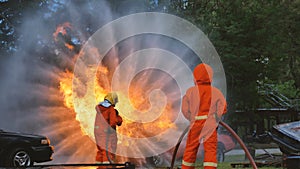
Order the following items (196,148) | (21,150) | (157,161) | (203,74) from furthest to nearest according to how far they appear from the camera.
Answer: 1. (157,161)
2. (21,150)
3. (203,74)
4. (196,148)

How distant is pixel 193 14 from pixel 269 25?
4.19m

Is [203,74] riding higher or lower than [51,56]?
lower

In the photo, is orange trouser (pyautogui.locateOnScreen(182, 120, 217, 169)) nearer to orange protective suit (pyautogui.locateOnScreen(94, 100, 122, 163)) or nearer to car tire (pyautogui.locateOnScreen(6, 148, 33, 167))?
orange protective suit (pyautogui.locateOnScreen(94, 100, 122, 163))

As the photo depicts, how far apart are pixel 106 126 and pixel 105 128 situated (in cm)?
6

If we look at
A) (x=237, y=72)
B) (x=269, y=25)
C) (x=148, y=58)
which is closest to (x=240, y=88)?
(x=237, y=72)

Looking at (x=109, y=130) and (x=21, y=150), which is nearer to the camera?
(x=109, y=130)

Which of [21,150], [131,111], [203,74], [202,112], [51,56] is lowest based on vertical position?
[21,150]

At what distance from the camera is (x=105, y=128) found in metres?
9.47

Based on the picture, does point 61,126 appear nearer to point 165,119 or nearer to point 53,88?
point 53,88

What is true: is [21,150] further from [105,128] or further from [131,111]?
[105,128]

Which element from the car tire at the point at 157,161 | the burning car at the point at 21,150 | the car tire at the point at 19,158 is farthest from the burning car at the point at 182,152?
the car tire at the point at 19,158

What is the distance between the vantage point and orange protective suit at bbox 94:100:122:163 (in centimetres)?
938

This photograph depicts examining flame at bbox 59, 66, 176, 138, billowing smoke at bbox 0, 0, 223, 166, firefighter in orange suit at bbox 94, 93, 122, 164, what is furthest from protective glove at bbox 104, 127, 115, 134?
billowing smoke at bbox 0, 0, 223, 166

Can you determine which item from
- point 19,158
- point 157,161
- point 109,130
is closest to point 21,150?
point 19,158
